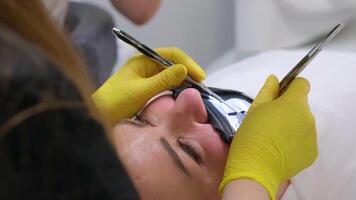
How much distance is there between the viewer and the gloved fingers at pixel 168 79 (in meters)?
1.10

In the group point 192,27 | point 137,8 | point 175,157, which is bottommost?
point 175,157

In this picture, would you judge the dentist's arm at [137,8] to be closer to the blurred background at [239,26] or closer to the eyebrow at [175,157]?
the eyebrow at [175,157]

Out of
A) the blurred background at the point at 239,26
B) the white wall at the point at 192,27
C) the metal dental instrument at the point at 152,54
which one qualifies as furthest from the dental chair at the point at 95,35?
the metal dental instrument at the point at 152,54

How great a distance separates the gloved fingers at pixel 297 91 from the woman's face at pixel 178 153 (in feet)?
0.49

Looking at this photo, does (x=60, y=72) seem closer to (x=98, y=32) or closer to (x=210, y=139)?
(x=210, y=139)

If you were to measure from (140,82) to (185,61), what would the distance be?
103 millimetres

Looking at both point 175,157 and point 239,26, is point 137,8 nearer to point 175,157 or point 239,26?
point 175,157

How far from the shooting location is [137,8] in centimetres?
110

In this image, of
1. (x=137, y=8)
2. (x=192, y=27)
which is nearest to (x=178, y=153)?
(x=137, y=8)

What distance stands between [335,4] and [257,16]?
0.24 meters

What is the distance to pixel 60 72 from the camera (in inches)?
19.7

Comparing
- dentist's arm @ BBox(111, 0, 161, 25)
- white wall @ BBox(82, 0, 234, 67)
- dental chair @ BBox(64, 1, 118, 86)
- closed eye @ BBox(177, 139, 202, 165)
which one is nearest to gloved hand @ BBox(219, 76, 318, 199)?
closed eye @ BBox(177, 139, 202, 165)

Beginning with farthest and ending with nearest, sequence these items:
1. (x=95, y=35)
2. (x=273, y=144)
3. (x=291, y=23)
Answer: (x=291, y=23) → (x=95, y=35) → (x=273, y=144)

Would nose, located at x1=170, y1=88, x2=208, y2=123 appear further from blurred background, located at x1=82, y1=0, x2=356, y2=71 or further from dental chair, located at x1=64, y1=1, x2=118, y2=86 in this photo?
blurred background, located at x1=82, y1=0, x2=356, y2=71
